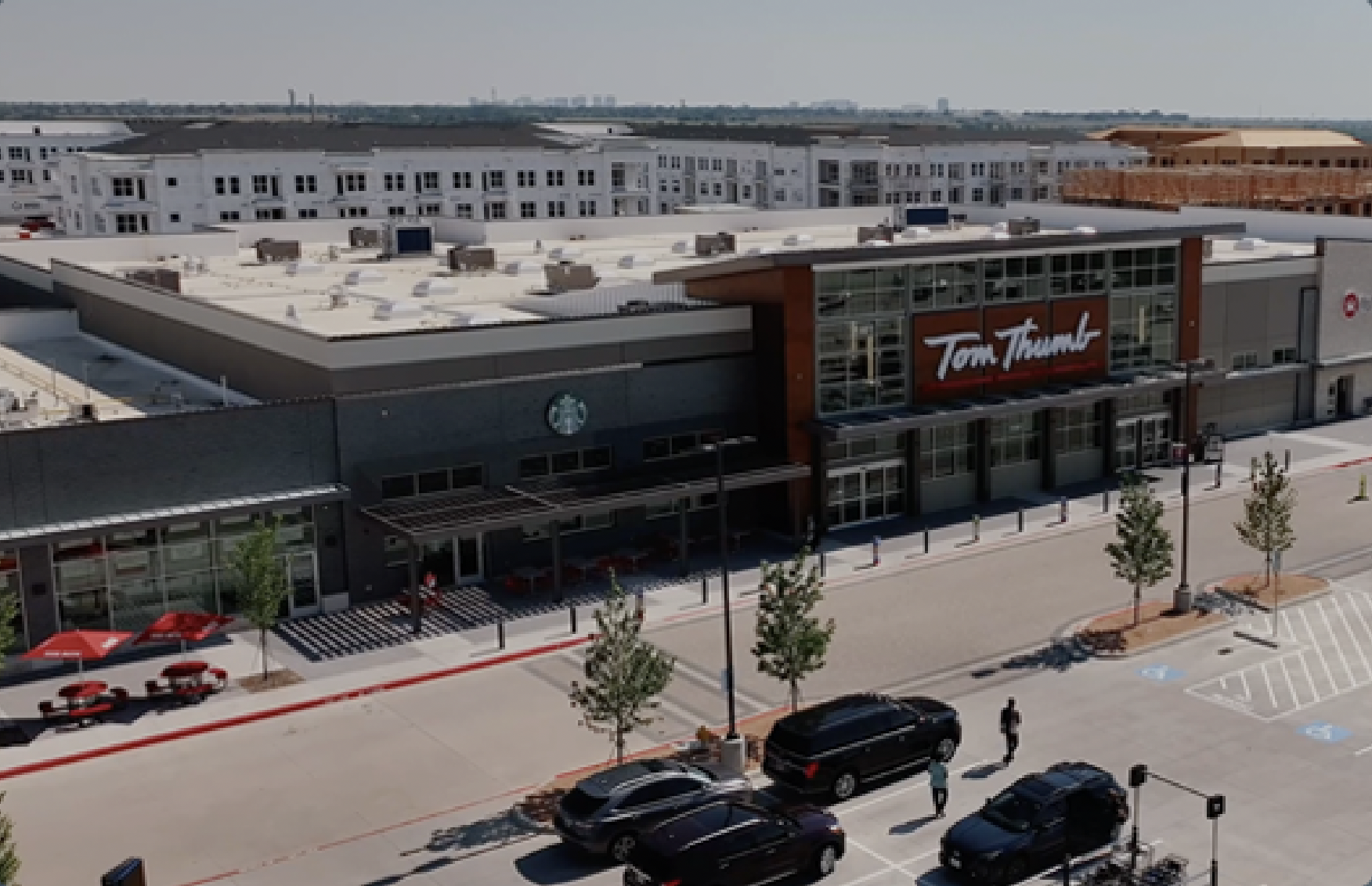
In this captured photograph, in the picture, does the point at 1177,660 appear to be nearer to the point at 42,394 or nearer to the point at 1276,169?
the point at 42,394

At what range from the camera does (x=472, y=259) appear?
6341cm

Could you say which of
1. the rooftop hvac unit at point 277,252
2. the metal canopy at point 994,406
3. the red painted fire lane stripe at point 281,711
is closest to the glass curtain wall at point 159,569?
the red painted fire lane stripe at point 281,711

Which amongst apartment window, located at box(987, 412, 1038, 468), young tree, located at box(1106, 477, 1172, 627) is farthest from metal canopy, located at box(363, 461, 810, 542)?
young tree, located at box(1106, 477, 1172, 627)

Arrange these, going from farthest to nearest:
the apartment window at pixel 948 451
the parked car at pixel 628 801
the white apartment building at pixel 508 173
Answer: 1. the white apartment building at pixel 508 173
2. the apartment window at pixel 948 451
3. the parked car at pixel 628 801

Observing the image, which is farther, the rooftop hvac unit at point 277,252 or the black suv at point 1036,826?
the rooftop hvac unit at point 277,252

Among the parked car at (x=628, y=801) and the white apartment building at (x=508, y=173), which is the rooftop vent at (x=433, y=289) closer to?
the parked car at (x=628, y=801)

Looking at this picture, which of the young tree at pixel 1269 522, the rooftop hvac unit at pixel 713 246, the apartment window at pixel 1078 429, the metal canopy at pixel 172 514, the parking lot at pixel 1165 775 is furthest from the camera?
the rooftop hvac unit at pixel 713 246

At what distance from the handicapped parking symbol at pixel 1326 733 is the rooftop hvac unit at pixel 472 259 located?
40.5 m

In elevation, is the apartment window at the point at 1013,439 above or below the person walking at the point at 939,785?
above

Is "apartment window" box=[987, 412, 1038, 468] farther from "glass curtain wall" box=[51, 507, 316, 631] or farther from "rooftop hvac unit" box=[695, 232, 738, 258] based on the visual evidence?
"glass curtain wall" box=[51, 507, 316, 631]

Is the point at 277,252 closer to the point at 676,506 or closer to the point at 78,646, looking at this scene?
the point at 676,506

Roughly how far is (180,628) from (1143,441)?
36.3 meters

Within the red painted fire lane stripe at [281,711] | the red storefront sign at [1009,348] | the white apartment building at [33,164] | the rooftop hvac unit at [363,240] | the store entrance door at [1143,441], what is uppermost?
the white apartment building at [33,164]

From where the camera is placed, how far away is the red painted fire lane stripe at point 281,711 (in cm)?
3198
